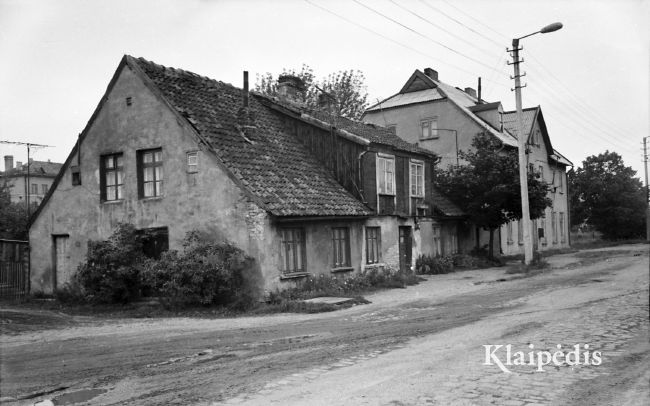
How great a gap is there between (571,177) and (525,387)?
171 feet

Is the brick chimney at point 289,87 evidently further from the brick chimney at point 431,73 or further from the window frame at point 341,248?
the brick chimney at point 431,73

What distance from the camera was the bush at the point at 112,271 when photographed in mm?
17875

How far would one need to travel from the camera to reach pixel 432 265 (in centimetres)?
2572

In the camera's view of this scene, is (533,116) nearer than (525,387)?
No

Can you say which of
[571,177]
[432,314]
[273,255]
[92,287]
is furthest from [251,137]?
[571,177]

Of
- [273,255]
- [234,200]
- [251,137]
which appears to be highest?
[251,137]

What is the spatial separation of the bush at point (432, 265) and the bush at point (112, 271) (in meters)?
11.6

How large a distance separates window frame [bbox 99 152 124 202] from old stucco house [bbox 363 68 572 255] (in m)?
18.3

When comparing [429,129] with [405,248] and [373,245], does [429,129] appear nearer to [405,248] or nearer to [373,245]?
[405,248]

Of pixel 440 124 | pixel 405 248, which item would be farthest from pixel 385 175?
pixel 440 124

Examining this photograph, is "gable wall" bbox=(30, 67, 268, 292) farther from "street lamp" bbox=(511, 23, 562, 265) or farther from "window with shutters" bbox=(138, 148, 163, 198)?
"street lamp" bbox=(511, 23, 562, 265)

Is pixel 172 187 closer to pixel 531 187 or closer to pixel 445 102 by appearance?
pixel 531 187

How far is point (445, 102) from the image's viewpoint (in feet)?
121

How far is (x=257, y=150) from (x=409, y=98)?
22125 millimetres
